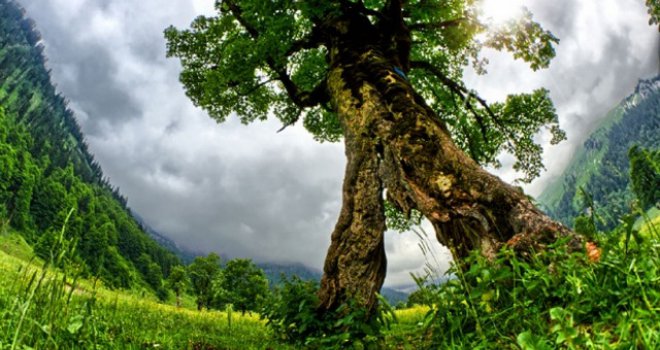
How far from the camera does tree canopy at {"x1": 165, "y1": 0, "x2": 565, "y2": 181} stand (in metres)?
11.3

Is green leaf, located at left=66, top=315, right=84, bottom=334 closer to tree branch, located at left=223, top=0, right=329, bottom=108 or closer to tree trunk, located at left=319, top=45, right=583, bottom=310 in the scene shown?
tree trunk, located at left=319, top=45, right=583, bottom=310

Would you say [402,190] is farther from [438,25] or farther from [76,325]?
[438,25]

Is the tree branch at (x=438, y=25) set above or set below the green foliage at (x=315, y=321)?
above

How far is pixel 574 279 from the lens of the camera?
281cm

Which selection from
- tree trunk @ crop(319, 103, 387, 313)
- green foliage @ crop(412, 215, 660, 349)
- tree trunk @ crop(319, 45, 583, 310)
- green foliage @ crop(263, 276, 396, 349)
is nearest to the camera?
green foliage @ crop(412, 215, 660, 349)

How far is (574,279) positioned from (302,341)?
15.2 feet

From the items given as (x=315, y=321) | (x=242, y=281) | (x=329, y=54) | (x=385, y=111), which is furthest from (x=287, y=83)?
(x=242, y=281)

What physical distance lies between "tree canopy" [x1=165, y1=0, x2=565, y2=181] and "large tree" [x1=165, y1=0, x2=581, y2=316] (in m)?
0.05

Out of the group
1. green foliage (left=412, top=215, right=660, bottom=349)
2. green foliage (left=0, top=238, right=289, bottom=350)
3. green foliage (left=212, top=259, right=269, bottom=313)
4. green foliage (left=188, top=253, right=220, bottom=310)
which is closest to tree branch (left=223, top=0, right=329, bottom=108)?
green foliage (left=0, top=238, right=289, bottom=350)

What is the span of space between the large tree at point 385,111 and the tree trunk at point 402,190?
0.02m

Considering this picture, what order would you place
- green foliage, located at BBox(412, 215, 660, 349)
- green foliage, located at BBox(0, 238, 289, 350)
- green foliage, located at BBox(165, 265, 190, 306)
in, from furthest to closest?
green foliage, located at BBox(165, 265, 190, 306) → green foliage, located at BBox(0, 238, 289, 350) → green foliage, located at BBox(412, 215, 660, 349)

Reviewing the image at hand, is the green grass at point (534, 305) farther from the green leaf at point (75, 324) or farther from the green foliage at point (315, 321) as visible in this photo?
the green foliage at point (315, 321)

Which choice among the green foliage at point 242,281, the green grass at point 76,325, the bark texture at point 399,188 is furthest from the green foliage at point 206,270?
the bark texture at point 399,188

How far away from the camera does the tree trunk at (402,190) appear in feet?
16.5
